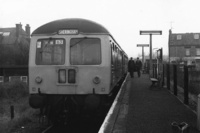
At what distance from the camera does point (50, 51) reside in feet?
26.4

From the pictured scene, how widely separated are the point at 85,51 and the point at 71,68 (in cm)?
59

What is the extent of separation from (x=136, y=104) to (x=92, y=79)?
2.30m

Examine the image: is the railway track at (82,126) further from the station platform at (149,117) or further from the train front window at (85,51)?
the train front window at (85,51)

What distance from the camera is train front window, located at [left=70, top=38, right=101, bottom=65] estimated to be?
7910 mm

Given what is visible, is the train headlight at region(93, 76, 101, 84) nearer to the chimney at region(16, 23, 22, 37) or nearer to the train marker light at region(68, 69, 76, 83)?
the train marker light at region(68, 69, 76, 83)

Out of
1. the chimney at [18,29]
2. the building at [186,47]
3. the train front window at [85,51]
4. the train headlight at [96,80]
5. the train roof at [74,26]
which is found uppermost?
the chimney at [18,29]

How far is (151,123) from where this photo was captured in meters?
6.57

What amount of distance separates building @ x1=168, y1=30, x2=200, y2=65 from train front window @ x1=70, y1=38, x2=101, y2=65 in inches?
2112

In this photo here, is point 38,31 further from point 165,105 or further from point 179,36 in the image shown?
point 179,36

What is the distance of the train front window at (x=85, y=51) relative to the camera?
7910mm

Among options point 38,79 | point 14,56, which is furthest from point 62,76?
point 14,56

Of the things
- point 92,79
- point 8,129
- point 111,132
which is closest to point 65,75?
point 92,79

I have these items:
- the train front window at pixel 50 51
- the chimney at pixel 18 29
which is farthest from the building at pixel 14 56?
the train front window at pixel 50 51

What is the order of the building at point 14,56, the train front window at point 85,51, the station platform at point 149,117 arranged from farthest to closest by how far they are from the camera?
the building at point 14,56, the train front window at point 85,51, the station platform at point 149,117
